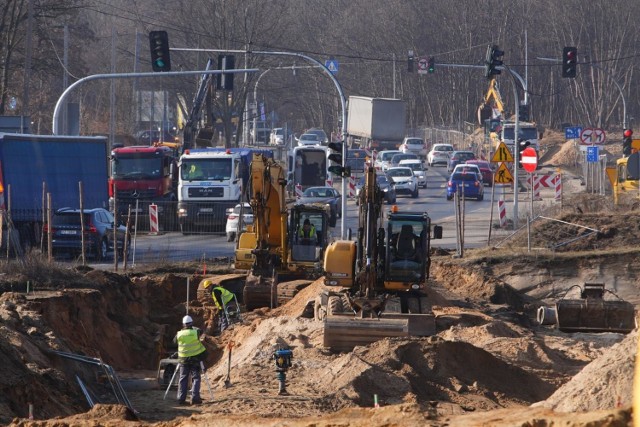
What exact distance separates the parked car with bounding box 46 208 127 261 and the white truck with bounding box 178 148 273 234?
8.04 m

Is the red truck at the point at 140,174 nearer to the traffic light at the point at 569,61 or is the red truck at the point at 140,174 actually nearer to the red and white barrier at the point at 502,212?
the red and white barrier at the point at 502,212

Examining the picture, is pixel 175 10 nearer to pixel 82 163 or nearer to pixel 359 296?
pixel 82 163

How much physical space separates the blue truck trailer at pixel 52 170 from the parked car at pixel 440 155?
39900mm

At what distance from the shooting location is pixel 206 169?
45.9m

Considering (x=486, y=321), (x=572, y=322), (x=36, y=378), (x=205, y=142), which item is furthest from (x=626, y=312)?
(x=205, y=142)

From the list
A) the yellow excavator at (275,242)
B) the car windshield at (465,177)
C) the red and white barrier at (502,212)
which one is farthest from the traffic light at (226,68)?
the car windshield at (465,177)

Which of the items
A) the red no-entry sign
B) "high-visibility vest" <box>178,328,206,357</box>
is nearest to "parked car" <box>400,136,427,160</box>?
the red no-entry sign

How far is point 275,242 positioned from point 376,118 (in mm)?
39160

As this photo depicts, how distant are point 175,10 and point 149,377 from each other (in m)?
57.3

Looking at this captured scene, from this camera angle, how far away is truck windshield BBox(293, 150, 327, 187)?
2292 inches

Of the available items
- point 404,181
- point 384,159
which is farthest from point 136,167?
point 384,159

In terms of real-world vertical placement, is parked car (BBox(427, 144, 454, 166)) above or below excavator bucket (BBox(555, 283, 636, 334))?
above

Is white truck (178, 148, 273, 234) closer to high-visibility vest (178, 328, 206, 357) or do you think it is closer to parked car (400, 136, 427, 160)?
high-visibility vest (178, 328, 206, 357)

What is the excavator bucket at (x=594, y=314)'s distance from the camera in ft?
83.0
